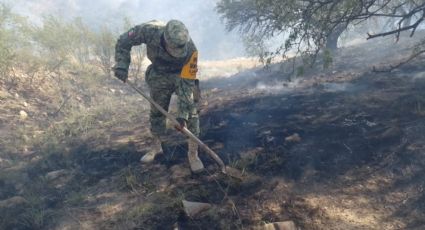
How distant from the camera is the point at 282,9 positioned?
15.0 feet

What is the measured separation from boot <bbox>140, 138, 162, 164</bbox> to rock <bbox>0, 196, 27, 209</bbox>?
120 cm

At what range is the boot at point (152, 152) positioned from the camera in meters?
3.91

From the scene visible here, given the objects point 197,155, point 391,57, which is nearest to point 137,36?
point 197,155

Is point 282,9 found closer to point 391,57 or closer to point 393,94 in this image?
point 393,94

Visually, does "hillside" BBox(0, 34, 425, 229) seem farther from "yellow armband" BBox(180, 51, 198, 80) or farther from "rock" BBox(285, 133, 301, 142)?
"yellow armband" BBox(180, 51, 198, 80)

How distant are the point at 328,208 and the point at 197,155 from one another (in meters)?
1.45

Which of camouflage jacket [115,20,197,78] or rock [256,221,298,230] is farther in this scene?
camouflage jacket [115,20,197,78]

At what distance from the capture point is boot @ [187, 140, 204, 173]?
11.7ft

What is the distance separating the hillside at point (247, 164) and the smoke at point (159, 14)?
76.5 ft

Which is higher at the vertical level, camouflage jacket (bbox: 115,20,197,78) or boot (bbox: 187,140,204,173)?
camouflage jacket (bbox: 115,20,197,78)

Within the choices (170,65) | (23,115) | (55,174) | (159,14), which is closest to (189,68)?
(170,65)

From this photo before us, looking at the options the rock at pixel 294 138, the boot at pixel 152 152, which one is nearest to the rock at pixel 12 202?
the boot at pixel 152 152

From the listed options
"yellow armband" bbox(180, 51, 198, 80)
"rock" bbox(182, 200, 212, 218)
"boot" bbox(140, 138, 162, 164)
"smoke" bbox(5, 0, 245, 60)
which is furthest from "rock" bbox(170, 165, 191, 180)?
"smoke" bbox(5, 0, 245, 60)

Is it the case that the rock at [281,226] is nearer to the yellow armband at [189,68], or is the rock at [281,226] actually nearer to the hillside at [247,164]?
the hillside at [247,164]
